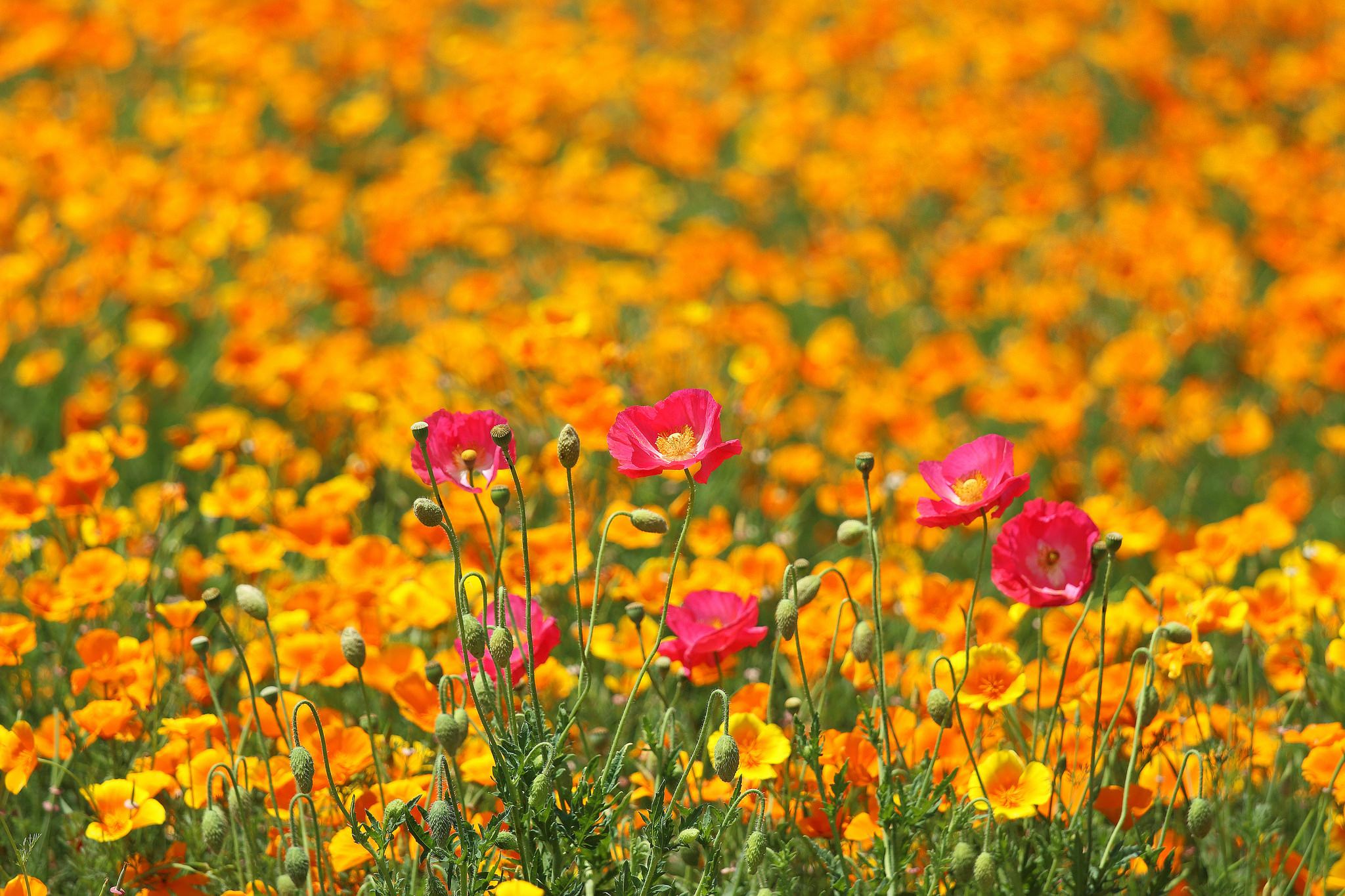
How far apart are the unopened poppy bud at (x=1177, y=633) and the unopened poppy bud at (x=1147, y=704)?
0.24 feet

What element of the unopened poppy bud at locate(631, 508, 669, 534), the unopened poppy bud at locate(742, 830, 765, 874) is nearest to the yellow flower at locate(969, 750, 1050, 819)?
the unopened poppy bud at locate(742, 830, 765, 874)

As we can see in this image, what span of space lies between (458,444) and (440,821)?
1.73 feet

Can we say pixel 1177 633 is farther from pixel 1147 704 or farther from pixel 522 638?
pixel 522 638

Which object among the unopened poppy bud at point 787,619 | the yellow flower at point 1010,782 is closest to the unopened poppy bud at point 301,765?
the unopened poppy bud at point 787,619

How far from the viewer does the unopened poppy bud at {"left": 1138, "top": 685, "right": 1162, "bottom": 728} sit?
64.9 inches

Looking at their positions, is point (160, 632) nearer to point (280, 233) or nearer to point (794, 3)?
point (280, 233)

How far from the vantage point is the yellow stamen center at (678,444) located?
1.77m

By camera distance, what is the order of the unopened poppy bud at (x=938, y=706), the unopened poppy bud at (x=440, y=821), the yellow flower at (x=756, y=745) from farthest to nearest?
the yellow flower at (x=756, y=745) → the unopened poppy bud at (x=938, y=706) → the unopened poppy bud at (x=440, y=821)

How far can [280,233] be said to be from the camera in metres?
5.10

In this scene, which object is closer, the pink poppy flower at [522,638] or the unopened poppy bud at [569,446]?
the unopened poppy bud at [569,446]

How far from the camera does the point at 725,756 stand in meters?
1.57

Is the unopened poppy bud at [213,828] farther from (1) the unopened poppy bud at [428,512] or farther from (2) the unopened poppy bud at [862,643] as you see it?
(2) the unopened poppy bud at [862,643]

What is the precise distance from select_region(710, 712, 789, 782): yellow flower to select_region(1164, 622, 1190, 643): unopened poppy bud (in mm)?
529

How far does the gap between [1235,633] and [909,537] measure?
0.76 m
